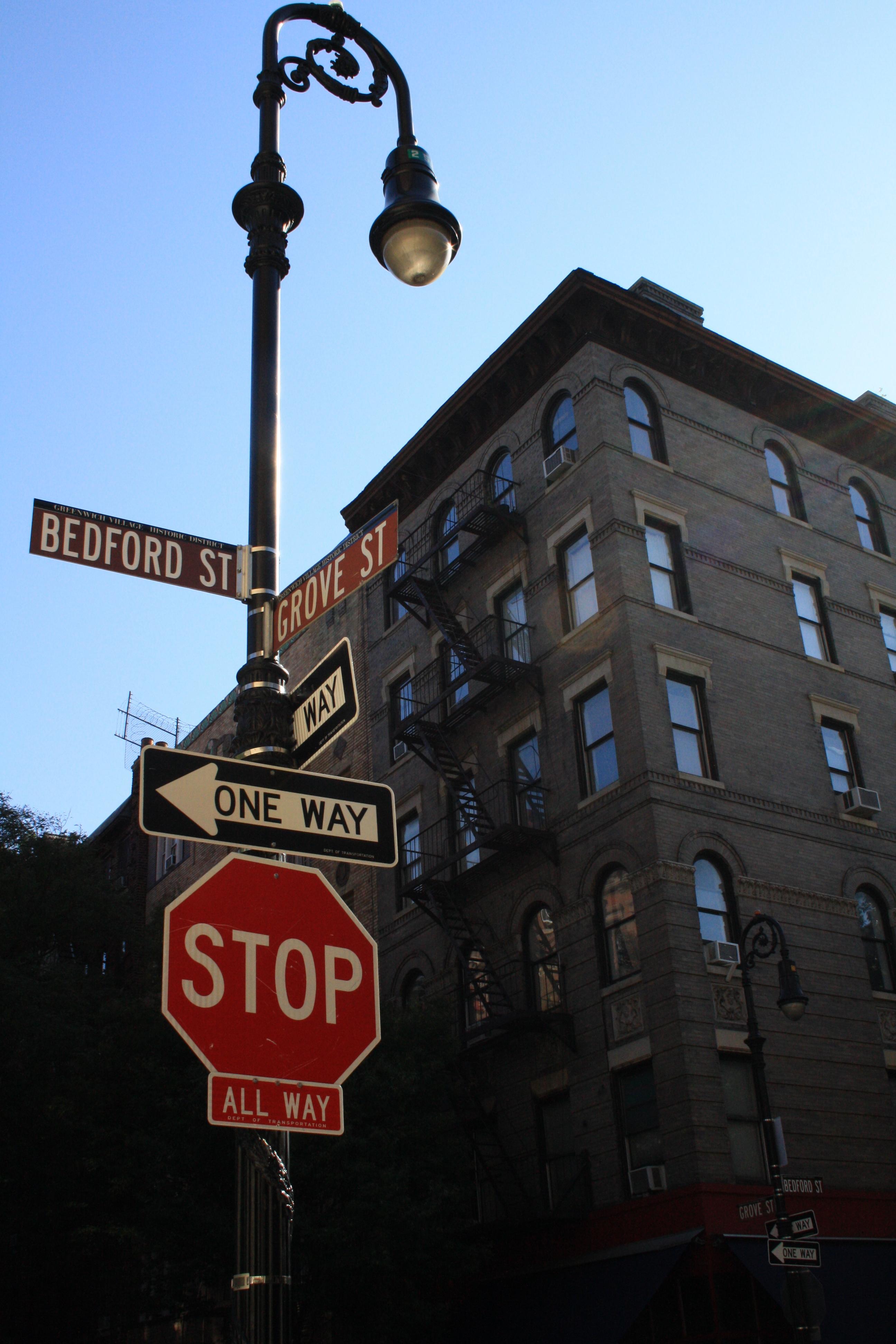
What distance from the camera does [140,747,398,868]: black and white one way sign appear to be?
4926 mm

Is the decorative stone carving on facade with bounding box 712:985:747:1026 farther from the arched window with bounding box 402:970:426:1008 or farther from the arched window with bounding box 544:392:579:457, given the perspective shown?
the arched window with bounding box 544:392:579:457

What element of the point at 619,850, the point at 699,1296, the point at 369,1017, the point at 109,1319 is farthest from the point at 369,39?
the point at 109,1319

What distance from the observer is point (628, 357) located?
2523 cm

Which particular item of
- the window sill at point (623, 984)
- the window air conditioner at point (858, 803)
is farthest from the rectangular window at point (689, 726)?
the window sill at point (623, 984)

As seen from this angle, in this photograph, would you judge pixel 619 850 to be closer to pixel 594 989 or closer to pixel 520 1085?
pixel 594 989

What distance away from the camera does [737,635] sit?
2350 cm

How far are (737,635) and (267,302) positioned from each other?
704 inches

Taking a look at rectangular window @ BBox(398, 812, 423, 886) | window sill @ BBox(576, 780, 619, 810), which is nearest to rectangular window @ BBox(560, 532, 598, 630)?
window sill @ BBox(576, 780, 619, 810)

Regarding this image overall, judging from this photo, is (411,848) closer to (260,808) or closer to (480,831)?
(480,831)

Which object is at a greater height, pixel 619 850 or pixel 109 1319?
pixel 619 850

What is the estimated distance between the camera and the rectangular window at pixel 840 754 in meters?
23.8

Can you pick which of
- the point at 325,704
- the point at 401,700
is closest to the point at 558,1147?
the point at 401,700

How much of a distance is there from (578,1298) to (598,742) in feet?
28.9

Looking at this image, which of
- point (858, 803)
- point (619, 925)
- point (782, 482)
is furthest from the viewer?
point (782, 482)
